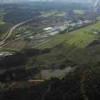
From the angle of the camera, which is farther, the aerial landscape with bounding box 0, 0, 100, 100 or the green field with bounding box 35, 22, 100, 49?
the green field with bounding box 35, 22, 100, 49

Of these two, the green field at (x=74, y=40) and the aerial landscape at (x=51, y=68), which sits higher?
the aerial landscape at (x=51, y=68)

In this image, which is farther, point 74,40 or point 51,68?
point 74,40

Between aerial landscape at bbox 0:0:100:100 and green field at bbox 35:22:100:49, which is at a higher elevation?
aerial landscape at bbox 0:0:100:100

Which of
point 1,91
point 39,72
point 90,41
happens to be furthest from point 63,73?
point 90,41

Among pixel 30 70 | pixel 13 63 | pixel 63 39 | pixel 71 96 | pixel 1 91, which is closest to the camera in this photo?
pixel 71 96

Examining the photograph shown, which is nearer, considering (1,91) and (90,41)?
(1,91)

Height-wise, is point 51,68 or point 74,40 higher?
point 51,68

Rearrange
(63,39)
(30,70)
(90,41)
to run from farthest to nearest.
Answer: (63,39) < (90,41) < (30,70)

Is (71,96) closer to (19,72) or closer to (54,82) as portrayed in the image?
(54,82)

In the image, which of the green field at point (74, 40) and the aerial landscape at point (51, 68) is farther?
the green field at point (74, 40)

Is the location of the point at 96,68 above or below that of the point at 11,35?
above
